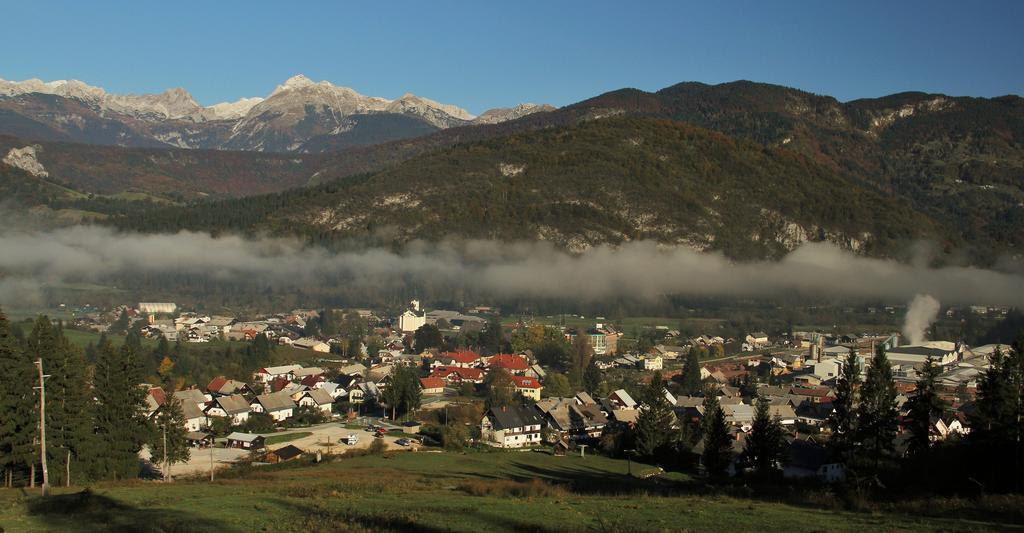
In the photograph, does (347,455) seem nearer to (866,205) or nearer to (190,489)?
(190,489)

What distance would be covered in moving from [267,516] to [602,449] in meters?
28.9

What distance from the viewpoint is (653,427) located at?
41.3 meters

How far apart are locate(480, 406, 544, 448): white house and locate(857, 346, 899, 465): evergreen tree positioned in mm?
20938

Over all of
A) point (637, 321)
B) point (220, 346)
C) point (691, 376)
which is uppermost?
point (637, 321)

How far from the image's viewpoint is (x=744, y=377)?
6981cm

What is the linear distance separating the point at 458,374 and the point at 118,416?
39784 millimetres

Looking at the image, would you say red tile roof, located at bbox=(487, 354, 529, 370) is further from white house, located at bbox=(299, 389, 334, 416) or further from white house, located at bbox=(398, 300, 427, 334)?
white house, located at bbox=(398, 300, 427, 334)

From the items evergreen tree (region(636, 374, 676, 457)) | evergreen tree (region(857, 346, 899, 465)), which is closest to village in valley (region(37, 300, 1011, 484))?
evergreen tree (region(636, 374, 676, 457))

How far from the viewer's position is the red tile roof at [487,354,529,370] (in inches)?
2818

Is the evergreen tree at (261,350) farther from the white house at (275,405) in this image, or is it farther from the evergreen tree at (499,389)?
the evergreen tree at (499,389)

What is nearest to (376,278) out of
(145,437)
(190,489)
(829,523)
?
(145,437)

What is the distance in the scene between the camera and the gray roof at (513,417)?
48125 millimetres

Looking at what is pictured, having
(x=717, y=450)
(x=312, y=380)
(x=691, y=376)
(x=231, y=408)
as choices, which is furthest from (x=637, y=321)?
(x=717, y=450)

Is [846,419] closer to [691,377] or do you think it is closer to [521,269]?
[691,377]
